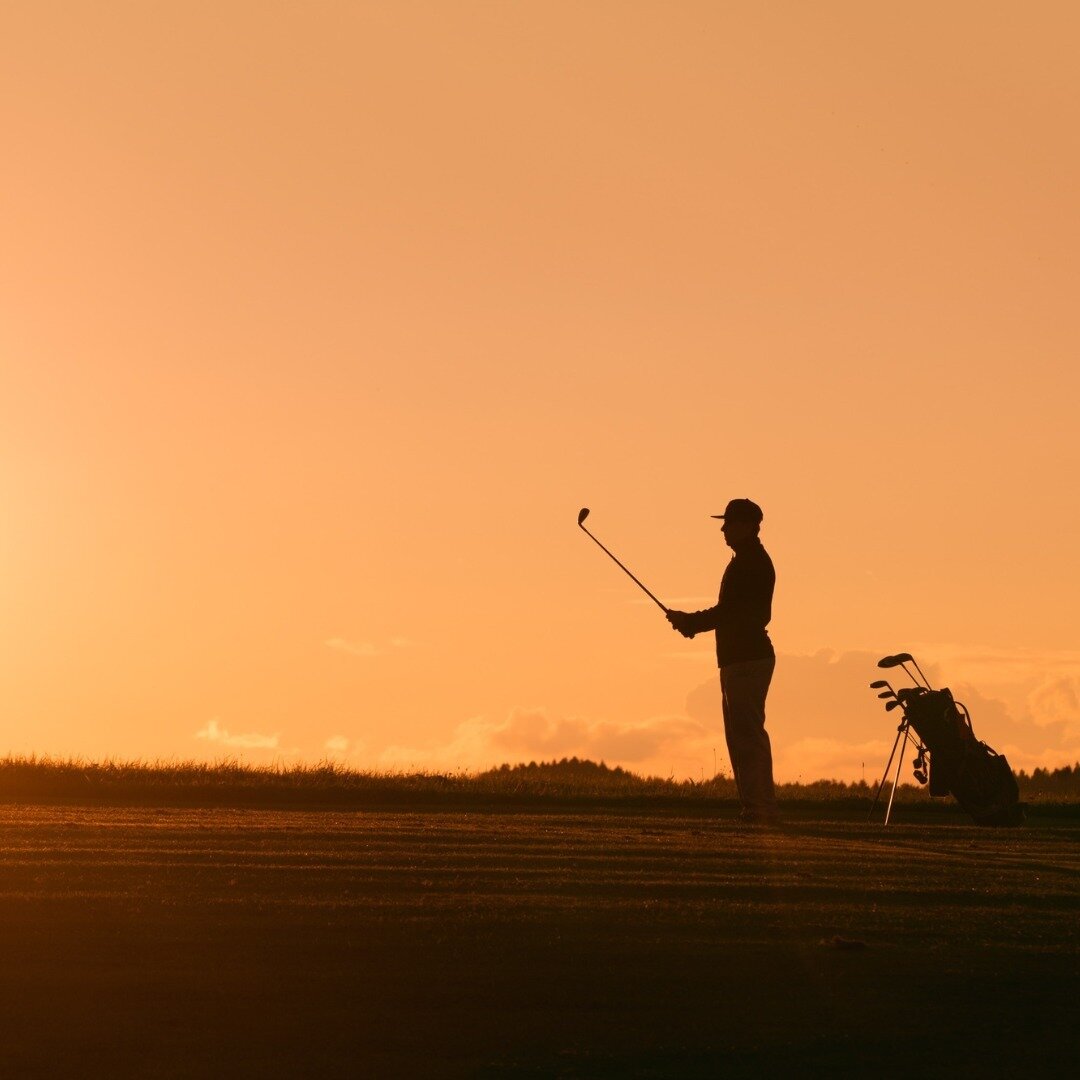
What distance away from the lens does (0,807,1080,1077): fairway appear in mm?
5691

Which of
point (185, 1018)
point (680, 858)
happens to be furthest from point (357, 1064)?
point (680, 858)

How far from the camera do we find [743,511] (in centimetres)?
1564

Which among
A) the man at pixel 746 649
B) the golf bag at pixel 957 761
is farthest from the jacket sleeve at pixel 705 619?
the golf bag at pixel 957 761

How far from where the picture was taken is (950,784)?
17.2 metres

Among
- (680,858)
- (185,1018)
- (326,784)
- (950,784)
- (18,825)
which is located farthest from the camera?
(326,784)

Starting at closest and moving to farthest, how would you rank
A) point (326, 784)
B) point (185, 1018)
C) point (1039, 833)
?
point (185, 1018) < point (1039, 833) < point (326, 784)

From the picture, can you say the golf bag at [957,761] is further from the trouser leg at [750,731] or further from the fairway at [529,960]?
the fairway at [529,960]

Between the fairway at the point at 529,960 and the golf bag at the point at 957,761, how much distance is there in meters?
4.74

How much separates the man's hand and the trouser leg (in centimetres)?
46

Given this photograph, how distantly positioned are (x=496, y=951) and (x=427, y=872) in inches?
123

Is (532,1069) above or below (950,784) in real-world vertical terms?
below

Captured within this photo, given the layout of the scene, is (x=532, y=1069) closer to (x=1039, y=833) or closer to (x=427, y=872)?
(x=427, y=872)

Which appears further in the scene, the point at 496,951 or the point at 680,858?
the point at 680,858

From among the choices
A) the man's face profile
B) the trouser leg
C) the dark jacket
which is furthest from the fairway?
the man's face profile
